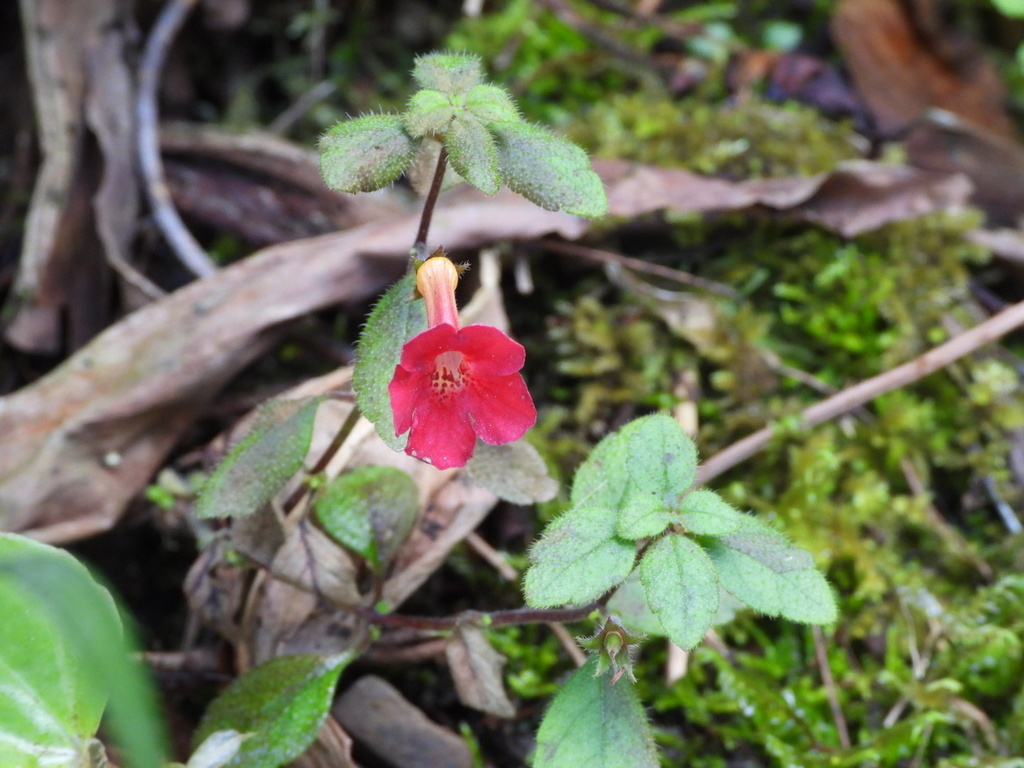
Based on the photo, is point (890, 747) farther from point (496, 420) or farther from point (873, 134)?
point (873, 134)

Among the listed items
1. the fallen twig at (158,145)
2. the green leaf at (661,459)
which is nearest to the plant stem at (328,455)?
the green leaf at (661,459)

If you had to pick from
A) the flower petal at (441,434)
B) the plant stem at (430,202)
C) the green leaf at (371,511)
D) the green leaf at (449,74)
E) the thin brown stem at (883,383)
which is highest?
the green leaf at (449,74)

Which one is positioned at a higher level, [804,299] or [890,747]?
[804,299]

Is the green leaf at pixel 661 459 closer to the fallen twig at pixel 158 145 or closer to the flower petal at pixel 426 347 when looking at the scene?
the flower petal at pixel 426 347

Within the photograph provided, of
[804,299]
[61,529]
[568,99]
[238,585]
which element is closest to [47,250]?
[61,529]

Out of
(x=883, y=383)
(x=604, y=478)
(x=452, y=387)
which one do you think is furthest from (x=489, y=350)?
(x=883, y=383)

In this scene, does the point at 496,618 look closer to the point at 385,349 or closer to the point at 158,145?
the point at 385,349
